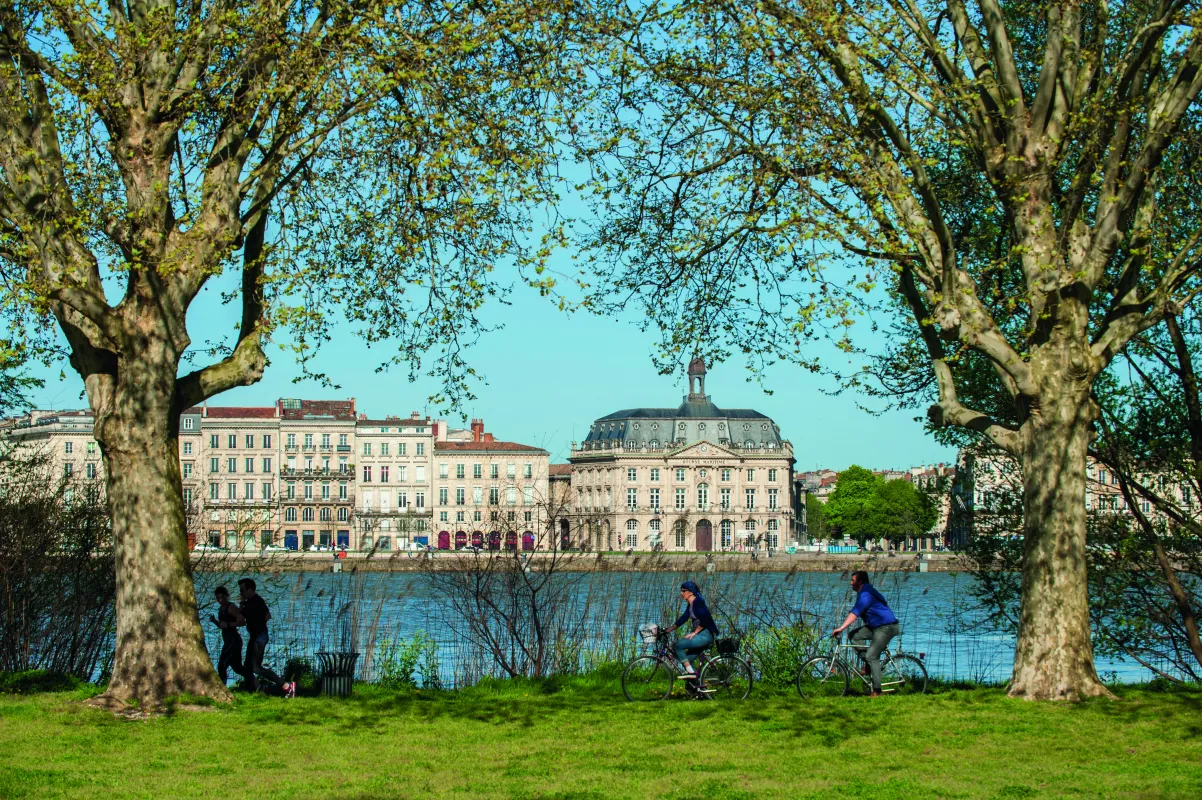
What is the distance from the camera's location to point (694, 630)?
13000mm

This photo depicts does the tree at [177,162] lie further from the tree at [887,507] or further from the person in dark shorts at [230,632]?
the tree at [887,507]

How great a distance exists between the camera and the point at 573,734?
35.4 ft

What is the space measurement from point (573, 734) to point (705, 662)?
246cm

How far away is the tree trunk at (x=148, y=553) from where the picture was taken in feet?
38.0

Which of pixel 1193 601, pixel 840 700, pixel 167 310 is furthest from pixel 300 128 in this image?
pixel 1193 601

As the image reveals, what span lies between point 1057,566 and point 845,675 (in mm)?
2273

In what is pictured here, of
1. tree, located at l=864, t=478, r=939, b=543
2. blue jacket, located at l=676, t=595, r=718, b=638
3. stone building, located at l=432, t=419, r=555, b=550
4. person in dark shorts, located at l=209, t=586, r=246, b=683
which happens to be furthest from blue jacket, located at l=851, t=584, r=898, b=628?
tree, located at l=864, t=478, r=939, b=543

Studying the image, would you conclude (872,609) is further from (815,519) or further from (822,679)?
(815,519)

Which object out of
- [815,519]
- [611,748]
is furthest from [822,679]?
[815,519]

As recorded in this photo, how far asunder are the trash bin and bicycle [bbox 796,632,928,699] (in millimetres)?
4290

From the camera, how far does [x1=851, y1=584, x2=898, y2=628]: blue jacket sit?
42.0ft

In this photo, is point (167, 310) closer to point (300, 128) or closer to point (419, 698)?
point (300, 128)

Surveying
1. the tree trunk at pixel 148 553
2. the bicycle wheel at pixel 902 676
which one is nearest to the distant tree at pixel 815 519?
the bicycle wheel at pixel 902 676

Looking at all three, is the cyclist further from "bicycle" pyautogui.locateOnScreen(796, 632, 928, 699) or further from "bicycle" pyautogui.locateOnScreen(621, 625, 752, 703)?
"bicycle" pyautogui.locateOnScreen(621, 625, 752, 703)
